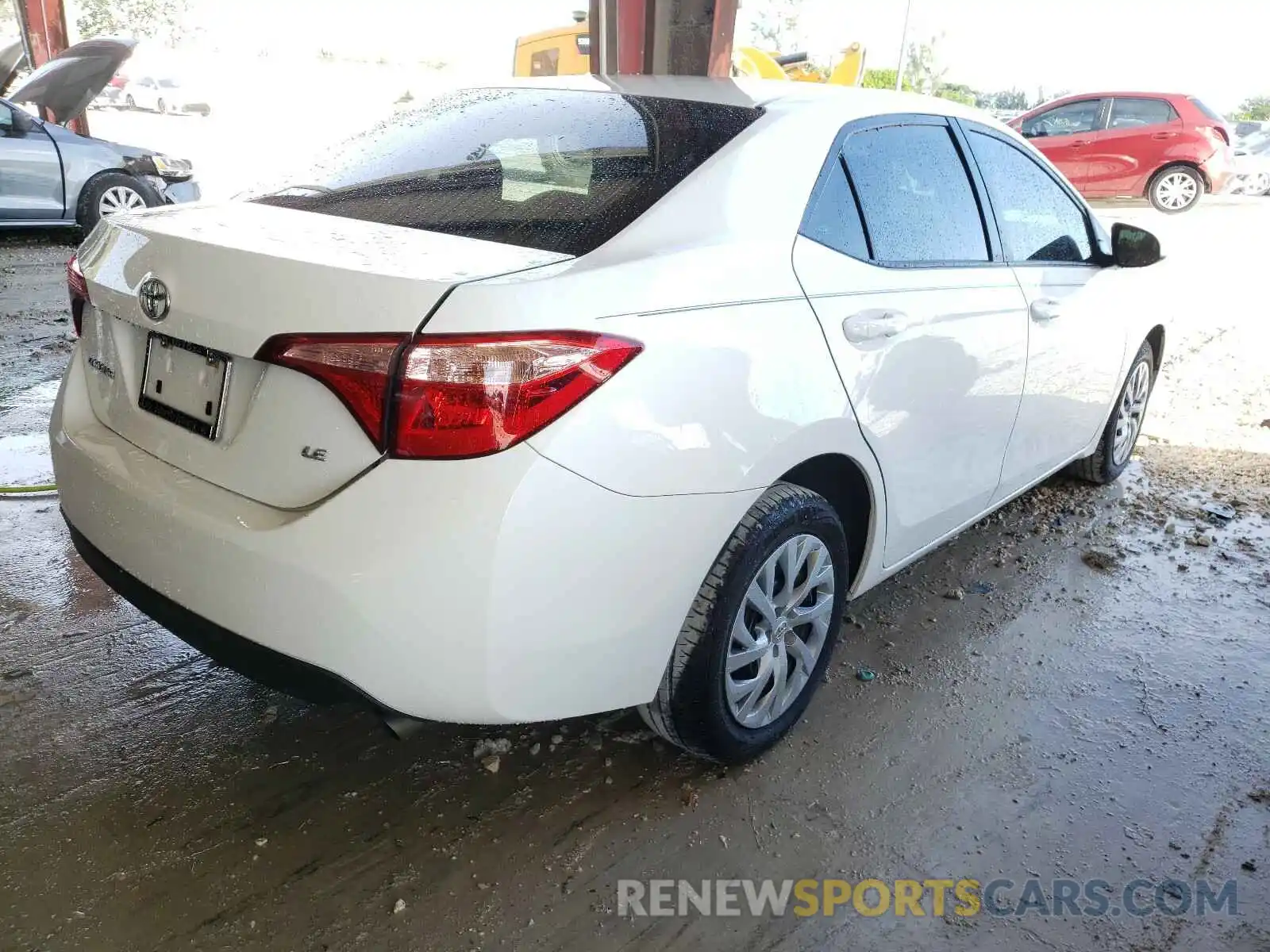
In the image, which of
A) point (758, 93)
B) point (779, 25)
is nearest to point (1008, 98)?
point (779, 25)

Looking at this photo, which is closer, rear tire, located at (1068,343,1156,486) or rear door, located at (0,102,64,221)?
rear tire, located at (1068,343,1156,486)

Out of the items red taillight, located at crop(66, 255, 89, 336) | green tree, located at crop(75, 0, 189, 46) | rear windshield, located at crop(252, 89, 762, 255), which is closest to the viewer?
rear windshield, located at crop(252, 89, 762, 255)

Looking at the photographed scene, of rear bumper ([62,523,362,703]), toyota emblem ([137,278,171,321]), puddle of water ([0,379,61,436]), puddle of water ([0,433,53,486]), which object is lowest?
puddle of water ([0,379,61,436])

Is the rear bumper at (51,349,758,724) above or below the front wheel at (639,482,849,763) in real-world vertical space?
above

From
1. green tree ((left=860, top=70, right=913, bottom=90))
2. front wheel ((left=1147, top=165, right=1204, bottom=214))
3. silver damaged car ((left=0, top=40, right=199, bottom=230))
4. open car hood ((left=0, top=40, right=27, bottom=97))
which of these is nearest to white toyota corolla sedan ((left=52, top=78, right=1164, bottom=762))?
silver damaged car ((left=0, top=40, right=199, bottom=230))

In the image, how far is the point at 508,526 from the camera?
161 cm

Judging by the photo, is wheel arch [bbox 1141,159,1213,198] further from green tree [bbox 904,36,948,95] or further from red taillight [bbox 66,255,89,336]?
green tree [bbox 904,36,948,95]

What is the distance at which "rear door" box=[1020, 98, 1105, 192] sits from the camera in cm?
1342

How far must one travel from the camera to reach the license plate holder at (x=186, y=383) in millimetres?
1814

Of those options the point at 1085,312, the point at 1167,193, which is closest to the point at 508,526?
the point at 1085,312

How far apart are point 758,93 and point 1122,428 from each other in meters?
2.64

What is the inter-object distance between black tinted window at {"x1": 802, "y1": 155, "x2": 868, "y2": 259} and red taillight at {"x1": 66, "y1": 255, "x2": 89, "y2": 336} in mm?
1594

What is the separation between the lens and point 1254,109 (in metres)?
37.0

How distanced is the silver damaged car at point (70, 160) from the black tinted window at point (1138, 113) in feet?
37.7
